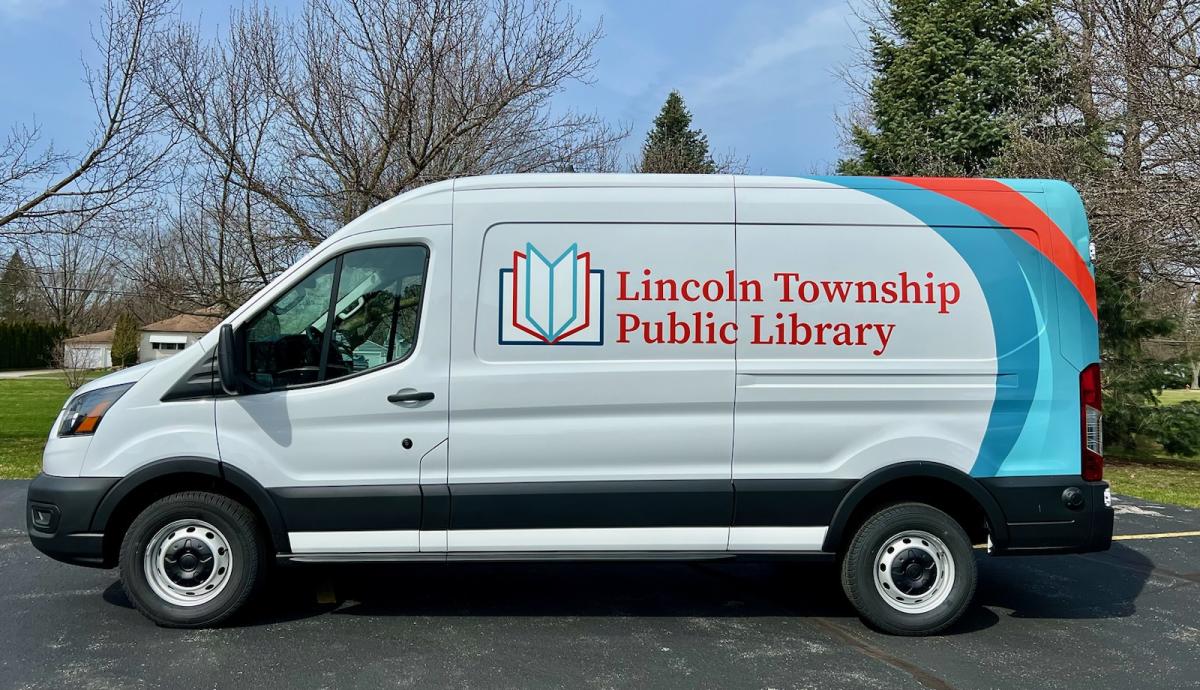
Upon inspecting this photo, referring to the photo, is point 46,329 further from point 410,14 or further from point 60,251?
point 410,14

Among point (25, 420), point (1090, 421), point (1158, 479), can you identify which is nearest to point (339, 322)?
point (1090, 421)

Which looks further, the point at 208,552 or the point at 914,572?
the point at 914,572

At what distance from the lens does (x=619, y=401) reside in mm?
4715

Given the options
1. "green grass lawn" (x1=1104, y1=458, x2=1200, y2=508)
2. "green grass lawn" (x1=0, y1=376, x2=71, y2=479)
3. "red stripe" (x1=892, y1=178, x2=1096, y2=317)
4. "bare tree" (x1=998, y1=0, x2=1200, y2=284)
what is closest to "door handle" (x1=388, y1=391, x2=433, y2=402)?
"red stripe" (x1=892, y1=178, x2=1096, y2=317)

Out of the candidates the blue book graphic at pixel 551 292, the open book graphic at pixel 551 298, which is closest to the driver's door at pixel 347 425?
the open book graphic at pixel 551 298

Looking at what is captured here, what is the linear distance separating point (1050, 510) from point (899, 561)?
34.5 inches

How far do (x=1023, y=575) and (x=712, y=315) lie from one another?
11.4 ft

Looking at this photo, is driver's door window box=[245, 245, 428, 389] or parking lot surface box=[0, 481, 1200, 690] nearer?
parking lot surface box=[0, 481, 1200, 690]

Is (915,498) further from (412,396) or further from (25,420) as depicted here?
(25,420)

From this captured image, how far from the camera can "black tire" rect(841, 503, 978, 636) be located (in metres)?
4.89

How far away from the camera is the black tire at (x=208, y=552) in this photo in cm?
473

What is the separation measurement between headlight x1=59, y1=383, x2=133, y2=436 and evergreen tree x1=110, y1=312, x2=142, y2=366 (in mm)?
52471

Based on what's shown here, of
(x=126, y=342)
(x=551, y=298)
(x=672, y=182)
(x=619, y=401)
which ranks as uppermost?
(x=126, y=342)

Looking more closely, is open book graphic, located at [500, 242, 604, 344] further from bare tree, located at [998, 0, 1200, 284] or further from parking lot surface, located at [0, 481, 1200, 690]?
bare tree, located at [998, 0, 1200, 284]
